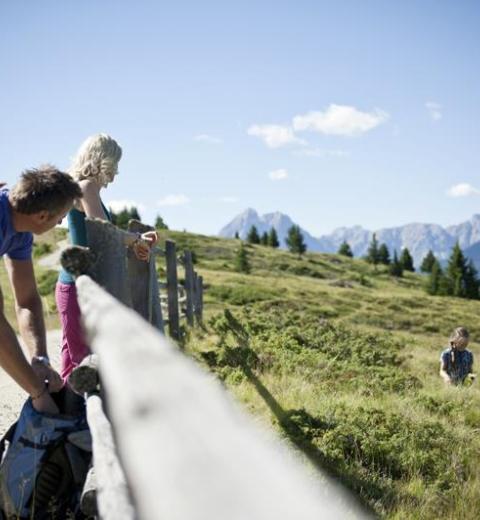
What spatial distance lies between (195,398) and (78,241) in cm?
296

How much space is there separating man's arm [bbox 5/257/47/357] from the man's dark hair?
541 millimetres

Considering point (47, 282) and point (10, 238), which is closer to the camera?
point (10, 238)

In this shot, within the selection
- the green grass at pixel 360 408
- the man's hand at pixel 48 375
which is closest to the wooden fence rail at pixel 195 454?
the man's hand at pixel 48 375

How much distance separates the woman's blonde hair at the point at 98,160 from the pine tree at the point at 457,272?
2801 inches

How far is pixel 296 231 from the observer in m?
94.4

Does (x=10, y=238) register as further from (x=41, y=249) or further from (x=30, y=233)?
(x=41, y=249)

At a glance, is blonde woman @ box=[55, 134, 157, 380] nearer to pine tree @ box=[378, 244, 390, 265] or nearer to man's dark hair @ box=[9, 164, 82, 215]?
man's dark hair @ box=[9, 164, 82, 215]

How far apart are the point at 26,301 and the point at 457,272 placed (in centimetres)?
7402

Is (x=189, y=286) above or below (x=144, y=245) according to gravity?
below

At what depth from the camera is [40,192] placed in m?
2.96

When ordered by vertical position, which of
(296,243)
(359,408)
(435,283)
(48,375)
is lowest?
(435,283)

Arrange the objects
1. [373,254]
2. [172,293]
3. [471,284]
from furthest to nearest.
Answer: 1. [373,254]
2. [471,284]
3. [172,293]

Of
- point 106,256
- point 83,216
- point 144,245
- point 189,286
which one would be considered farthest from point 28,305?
point 189,286

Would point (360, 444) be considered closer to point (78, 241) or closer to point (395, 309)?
point (78, 241)
